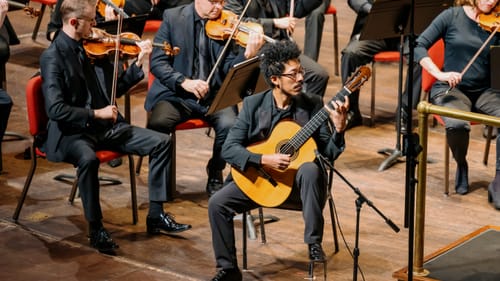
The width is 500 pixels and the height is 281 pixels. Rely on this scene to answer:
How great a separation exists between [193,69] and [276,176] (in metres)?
1.43

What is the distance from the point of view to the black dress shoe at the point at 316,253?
16.9 ft

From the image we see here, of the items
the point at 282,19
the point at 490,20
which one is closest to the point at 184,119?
the point at 282,19

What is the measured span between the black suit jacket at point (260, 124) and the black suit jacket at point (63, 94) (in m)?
0.91

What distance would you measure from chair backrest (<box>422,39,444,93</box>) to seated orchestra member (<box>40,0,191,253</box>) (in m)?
1.91

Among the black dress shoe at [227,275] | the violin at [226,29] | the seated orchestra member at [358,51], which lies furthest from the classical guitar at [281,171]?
the seated orchestra member at [358,51]

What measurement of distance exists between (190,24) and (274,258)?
1682 mm

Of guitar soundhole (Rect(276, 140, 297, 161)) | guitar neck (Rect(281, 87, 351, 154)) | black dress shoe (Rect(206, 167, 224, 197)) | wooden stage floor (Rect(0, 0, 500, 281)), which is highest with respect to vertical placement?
guitar neck (Rect(281, 87, 351, 154))

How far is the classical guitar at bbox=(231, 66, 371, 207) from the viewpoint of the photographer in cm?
521

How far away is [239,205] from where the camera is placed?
5.24 meters

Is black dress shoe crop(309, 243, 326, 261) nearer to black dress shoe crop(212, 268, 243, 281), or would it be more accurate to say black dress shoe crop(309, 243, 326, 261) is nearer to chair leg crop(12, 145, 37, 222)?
black dress shoe crop(212, 268, 243, 281)

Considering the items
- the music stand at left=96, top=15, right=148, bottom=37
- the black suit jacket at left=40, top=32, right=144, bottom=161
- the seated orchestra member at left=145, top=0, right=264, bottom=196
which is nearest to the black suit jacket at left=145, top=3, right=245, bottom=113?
the seated orchestra member at left=145, top=0, right=264, bottom=196

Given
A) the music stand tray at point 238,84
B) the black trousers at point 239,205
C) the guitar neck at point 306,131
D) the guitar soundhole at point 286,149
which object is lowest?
the black trousers at point 239,205

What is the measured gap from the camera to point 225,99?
5602 mm

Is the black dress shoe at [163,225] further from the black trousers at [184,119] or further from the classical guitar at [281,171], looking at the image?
the classical guitar at [281,171]
